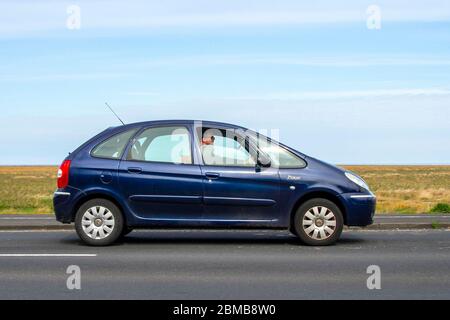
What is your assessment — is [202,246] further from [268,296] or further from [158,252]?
[268,296]

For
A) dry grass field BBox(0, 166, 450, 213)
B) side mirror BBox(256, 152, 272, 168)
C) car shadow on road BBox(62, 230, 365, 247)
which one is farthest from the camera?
dry grass field BBox(0, 166, 450, 213)

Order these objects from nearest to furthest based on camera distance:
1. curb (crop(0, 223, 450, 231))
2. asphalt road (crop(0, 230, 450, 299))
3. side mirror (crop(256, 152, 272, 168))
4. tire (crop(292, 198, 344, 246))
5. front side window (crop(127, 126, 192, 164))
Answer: asphalt road (crop(0, 230, 450, 299)) → tire (crop(292, 198, 344, 246)) → side mirror (crop(256, 152, 272, 168)) → front side window (crop(127, 126, 192, 164)) → curb (crop(0, 223, 450, 231))

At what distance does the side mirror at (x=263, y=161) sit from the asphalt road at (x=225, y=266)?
46.6 inches

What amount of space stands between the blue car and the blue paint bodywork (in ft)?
0.05

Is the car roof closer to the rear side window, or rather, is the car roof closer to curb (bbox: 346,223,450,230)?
the rear side window

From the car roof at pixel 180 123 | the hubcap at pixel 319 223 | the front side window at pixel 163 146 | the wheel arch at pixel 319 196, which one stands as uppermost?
the car roof at pixel 180 123

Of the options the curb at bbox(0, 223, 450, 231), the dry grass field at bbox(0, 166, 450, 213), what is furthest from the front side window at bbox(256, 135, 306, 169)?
the dry grass field at bbox(0, 166, 450, 213)

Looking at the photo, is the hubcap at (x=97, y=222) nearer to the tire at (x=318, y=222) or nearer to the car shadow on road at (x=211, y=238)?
the car shadow on road at (x=211, y=238)

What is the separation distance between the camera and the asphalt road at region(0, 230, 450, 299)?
840cm

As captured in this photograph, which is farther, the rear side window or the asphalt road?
the rear side window

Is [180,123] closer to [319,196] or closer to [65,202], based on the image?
[65,202]

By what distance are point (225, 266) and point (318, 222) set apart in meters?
2.35

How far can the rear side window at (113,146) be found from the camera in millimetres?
12328

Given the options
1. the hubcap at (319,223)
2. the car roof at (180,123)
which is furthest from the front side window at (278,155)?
the hubcap at (319,223)
